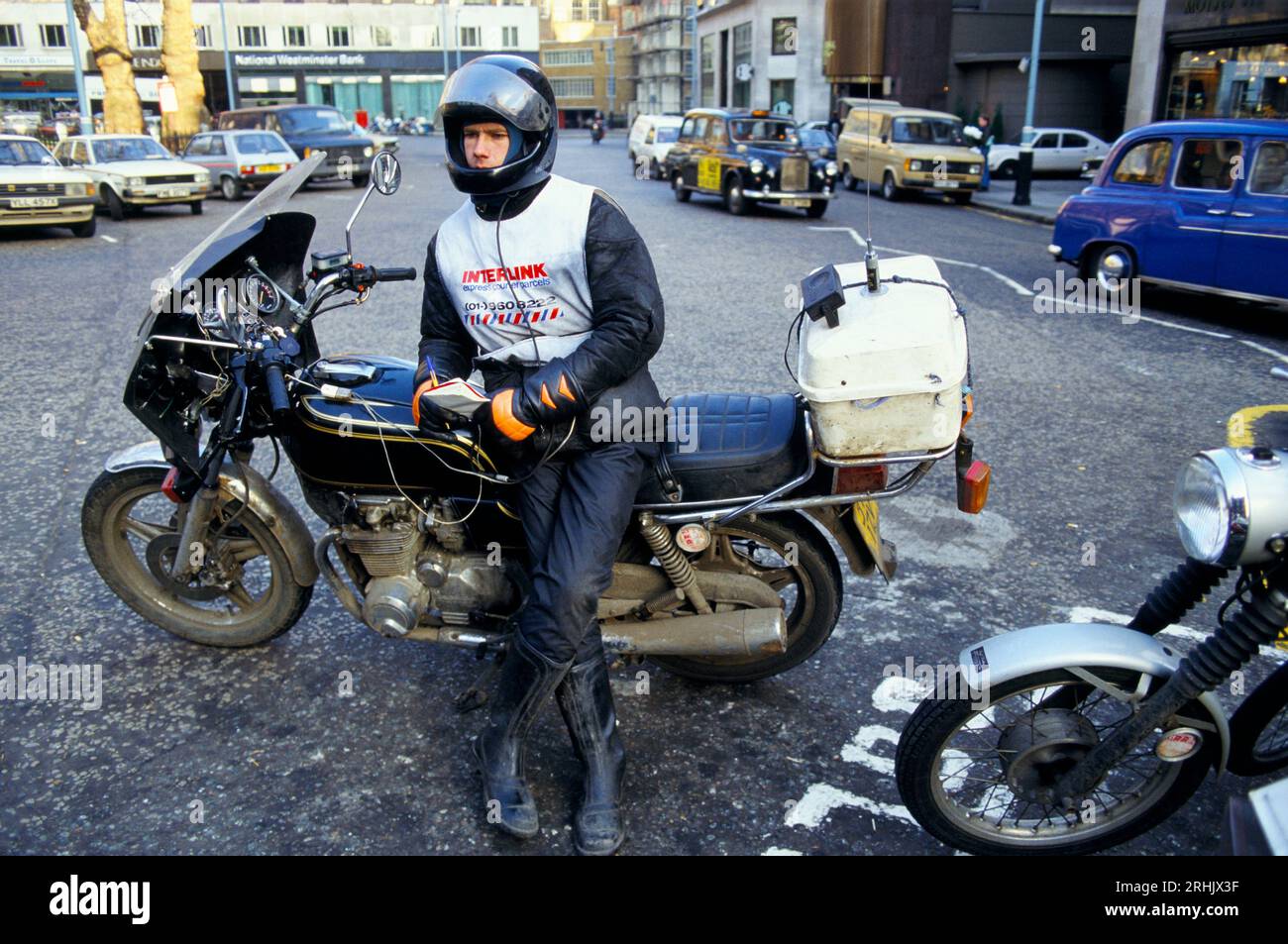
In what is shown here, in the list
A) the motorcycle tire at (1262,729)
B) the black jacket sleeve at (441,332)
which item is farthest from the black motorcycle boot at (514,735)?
the motorcycle tire at (1262,729)

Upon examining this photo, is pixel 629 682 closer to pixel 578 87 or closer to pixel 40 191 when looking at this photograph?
pixel 40 191

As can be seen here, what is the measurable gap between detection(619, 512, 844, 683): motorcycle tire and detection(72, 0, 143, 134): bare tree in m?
29.1

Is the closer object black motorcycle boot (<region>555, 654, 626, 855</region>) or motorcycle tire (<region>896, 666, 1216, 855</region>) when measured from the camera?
motorcycle tire (<region>896, 666, 1216, 855</region>)

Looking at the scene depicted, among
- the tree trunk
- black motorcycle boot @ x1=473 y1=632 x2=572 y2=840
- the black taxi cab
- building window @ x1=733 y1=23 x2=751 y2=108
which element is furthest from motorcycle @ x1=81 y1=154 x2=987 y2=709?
building window @ x1=733 y1=23 x2=751 y2=108

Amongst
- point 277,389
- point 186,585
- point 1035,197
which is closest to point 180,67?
point 1035,197

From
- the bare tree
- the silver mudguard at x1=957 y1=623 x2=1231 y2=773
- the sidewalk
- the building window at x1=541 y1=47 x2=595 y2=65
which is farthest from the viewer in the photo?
the building window at x1=541 y1=47 x2=595 y2=65

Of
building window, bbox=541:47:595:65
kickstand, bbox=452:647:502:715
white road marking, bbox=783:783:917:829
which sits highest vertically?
building window, bbox=541:47:595:65

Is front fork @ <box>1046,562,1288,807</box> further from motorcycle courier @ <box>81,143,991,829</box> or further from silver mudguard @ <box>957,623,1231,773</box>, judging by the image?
motorcycle courier @ <box>81,143,991,829</box>

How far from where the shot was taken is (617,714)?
3504 millimetres

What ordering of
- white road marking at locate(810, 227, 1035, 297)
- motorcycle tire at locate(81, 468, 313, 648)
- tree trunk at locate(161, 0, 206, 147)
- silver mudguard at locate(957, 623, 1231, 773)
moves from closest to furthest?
silver mudguard at locate(957, 623, 1231, 773) → motorcycle tire at locate(81, 468, 313, 648) → white road marking at locate(810, 227, 1035, 297) → tree trunk at locate(161, 0, 206, 147)

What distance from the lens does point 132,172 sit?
17.8 meters

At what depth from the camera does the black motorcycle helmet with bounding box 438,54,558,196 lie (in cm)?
280
